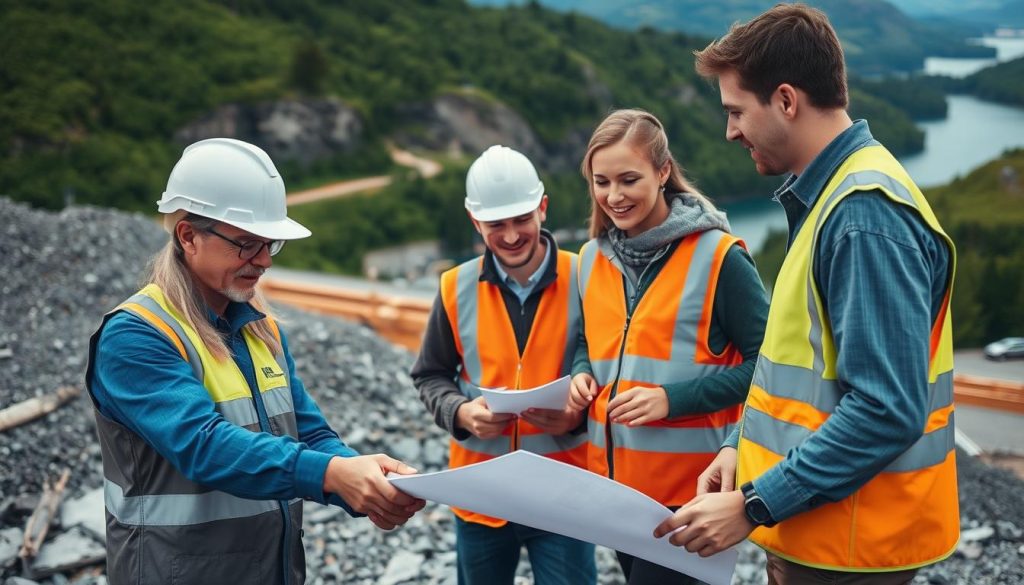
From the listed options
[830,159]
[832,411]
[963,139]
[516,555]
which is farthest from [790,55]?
[963,139]

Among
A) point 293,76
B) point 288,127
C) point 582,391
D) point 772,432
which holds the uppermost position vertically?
point 772,432

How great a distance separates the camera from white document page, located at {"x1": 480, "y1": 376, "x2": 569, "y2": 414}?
8.73ft

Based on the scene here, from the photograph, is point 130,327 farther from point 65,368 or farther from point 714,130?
point 714,130

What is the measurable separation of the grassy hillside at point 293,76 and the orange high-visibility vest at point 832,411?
23745 mm

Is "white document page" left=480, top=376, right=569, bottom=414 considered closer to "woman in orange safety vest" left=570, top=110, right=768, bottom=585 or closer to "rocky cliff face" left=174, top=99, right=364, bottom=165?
"woman in orange safety vest" left=570, top=110, right=768, bottom=585

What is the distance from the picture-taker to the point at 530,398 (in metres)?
→ 2.71

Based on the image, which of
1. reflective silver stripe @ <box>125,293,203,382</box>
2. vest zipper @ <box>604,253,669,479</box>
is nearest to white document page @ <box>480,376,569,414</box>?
vest zipper @ <box>604,253,669,479</box>

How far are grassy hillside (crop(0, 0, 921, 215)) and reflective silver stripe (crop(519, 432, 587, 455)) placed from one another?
74.8 feet

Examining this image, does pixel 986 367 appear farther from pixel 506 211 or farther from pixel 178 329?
pixel 178 329

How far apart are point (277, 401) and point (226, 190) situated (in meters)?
0.56

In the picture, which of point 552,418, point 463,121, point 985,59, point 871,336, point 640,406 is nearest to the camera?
point 871,336

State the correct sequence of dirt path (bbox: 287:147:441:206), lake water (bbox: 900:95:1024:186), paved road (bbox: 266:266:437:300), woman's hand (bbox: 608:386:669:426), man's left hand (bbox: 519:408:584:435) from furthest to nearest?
dirt path (bbox: 287:147:441:206), lake water (bbox: 900:95:1024:186), paved road (bbox: 266:266:437:300), man's left hand (bbox: 519:408:584:435), woman's hand (bbox: 608:386:669:426)

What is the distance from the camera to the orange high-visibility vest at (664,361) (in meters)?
2.62

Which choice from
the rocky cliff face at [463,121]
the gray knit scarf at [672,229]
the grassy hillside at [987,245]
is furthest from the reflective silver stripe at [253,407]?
the rocky cliff face at [463,121]
